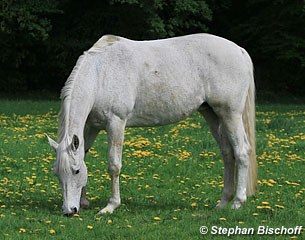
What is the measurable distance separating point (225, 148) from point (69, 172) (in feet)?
7.59

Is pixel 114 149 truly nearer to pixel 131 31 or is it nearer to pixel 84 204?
pixel 84 204

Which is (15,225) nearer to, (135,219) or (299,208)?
(135,219)

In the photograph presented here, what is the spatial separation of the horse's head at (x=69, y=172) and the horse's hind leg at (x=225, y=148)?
200 centimetres

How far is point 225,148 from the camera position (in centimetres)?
867

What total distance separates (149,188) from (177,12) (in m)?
20.1

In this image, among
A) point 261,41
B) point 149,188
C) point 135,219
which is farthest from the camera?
point 261,41

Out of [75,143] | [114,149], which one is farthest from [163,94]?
[75,143]

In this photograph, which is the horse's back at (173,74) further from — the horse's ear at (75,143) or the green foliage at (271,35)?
the green foliage at (271,35)

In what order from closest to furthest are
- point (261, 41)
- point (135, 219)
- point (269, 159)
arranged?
point (135, 219) < point (269, 159) < point (261, 41)

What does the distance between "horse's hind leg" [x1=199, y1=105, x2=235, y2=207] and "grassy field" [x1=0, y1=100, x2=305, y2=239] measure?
Answer: 0.30 m

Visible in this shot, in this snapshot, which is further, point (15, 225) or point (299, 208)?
point (299, 208)

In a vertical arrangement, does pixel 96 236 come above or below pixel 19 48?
above

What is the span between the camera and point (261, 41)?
3044 centimetres

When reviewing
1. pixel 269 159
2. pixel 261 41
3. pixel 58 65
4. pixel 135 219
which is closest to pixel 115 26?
pixel 58 65
